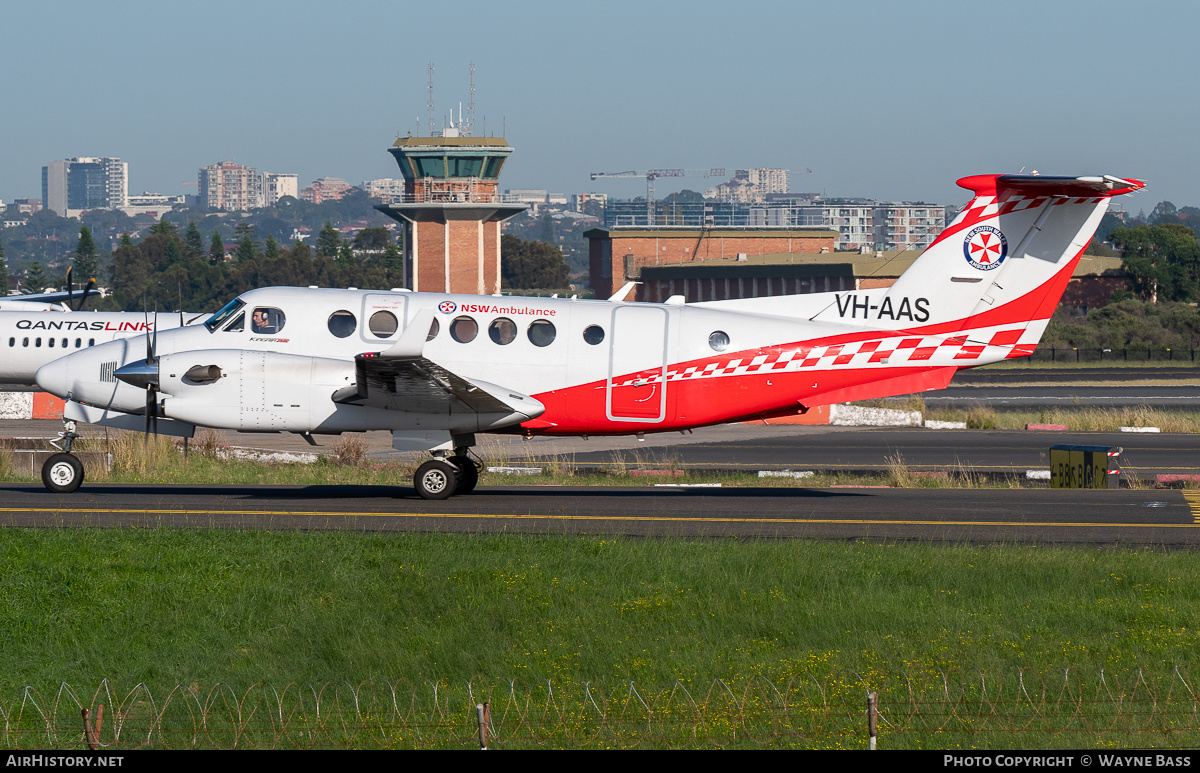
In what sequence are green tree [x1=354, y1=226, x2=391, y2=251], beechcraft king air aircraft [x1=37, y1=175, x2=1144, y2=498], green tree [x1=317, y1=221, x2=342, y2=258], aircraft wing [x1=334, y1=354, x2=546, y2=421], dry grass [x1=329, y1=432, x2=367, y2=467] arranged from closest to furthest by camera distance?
aircraft wing [x1=334, y1=354, x2=546, y2=421] < beechcraft king air aircraft [x1=37, y1=175, x2=1144, y2=498] < dry grass [x1=329, y1=432, x2=367, y2=467] < green tree [x1=354, y1=226, x2=391, y2=251] < green tree [x1=317, y1=221, x2=342, y2=258]

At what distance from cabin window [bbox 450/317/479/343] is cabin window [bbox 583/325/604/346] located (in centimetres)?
184

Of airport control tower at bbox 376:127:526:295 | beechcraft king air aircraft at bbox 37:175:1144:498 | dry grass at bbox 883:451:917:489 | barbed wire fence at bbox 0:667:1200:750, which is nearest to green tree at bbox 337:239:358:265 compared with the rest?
airport control tower at bbox 376:127:526:295

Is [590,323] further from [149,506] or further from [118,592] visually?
[118,592]

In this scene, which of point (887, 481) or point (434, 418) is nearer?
point (434, 418)

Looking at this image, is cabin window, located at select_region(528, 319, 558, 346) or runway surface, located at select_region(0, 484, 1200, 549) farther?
cabin window, located at select_region(528, 319, 558, 346)

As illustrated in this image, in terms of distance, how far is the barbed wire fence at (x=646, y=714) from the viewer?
8883 millimetres

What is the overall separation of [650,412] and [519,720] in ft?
36.4

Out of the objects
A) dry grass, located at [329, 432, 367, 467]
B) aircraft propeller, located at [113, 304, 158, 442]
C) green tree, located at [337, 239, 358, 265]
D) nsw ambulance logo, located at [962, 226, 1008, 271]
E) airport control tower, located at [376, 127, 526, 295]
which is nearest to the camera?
aircraft propeller, located at [113, 304, 158, 442]

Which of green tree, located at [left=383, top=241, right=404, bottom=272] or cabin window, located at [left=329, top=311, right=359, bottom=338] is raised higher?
green tree, located at [left=383, top=241, right=404, bottom=272]

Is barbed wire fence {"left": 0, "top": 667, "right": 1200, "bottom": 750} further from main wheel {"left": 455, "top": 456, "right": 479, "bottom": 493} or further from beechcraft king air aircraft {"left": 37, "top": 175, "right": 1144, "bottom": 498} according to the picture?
main wheel {"left": 455, "top": 456, "right": 479, "bottom": 493}

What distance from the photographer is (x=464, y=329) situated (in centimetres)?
2020

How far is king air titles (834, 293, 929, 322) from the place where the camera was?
2011 centimetres

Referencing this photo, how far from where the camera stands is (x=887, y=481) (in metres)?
25.6
